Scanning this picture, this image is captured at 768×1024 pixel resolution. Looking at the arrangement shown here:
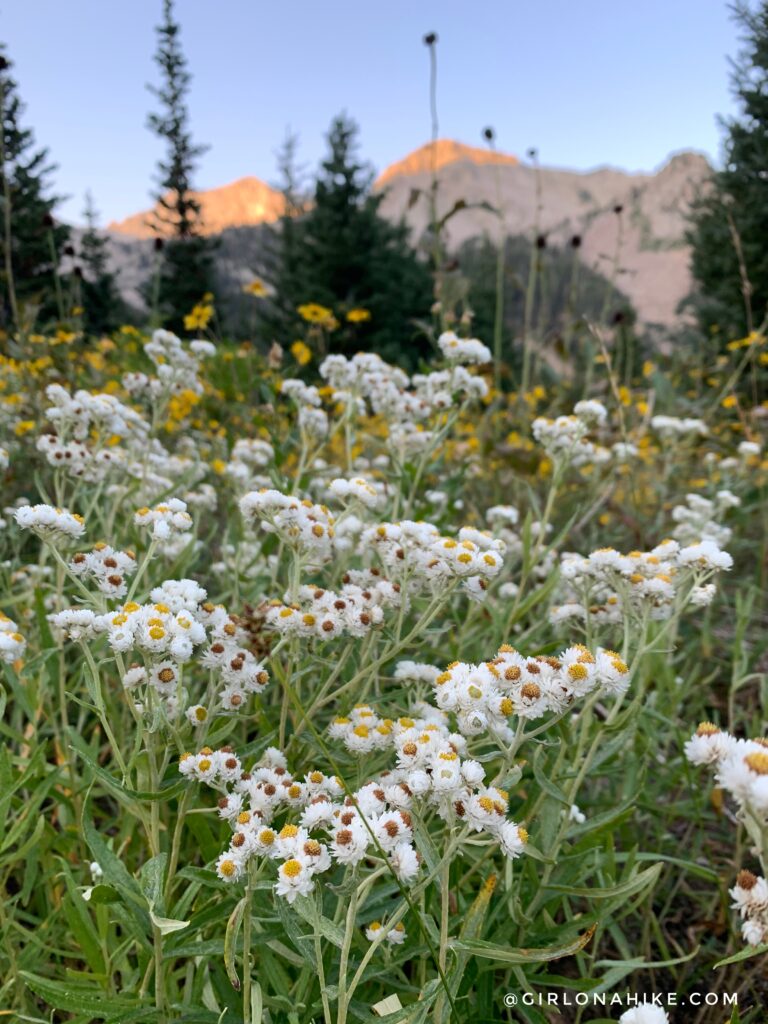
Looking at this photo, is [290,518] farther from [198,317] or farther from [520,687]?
[198,317]

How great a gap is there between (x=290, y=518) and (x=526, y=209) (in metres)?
77.8

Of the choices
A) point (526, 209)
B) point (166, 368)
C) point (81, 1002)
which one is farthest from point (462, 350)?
point (526, 209)

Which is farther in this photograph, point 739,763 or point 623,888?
point 623,888

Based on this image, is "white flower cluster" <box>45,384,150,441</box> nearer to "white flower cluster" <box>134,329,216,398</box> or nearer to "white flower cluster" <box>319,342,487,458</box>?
"white flower cluster" <box>134,329,216,398</box>

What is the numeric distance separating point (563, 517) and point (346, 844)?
3227 millimetres

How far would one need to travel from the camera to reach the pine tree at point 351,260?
18.6 metres

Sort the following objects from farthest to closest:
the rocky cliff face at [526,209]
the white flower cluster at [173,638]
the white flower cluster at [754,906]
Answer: the rocky cliff face at [526,209] → the white flower cluster at [173,638] → the white flower cluster at [754,906]

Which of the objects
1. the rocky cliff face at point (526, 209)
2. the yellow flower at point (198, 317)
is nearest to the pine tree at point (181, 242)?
the rocky cliff face at point (526, 209)

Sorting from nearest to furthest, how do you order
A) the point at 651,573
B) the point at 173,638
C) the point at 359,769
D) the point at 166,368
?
1. the point at 173,638
2. the point at 359,769
3. the point at 651,573
4. the point at 166,368

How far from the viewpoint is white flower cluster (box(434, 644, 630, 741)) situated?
3.28 feet

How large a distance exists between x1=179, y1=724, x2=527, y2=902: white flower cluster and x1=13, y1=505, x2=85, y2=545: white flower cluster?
57 centimetres

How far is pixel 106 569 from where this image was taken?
1.30 meters

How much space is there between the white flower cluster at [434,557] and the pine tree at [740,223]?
275 centimetres

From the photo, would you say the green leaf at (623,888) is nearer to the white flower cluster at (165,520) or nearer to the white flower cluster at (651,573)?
the white flower cluster at (651,573)
